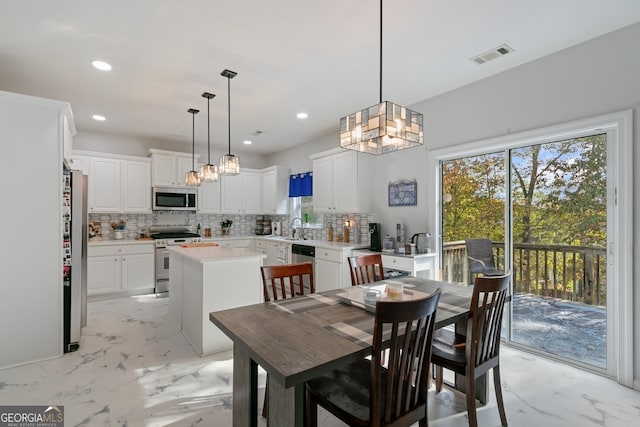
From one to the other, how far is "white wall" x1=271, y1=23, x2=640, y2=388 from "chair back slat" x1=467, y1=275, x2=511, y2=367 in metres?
1.43

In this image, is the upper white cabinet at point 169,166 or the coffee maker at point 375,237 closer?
the coffee maker at point 375,237

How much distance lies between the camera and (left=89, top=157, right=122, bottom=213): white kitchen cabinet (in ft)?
16.4

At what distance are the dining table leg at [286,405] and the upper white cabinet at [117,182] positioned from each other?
506cm

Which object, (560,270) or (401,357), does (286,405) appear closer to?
(401,357)

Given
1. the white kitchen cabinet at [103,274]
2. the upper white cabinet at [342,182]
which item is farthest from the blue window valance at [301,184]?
the white kitchen cabinet at [103,274]

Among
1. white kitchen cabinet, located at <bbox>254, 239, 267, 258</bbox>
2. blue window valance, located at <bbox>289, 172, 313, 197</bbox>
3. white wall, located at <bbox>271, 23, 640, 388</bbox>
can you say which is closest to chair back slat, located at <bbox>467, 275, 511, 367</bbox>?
white wall, located at <bbox>271, 23, 640, 388</bbox>

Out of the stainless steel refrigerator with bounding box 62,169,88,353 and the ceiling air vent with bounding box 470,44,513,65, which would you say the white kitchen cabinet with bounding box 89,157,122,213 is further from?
the ceiling air vent with bounding box 470,44,513,65

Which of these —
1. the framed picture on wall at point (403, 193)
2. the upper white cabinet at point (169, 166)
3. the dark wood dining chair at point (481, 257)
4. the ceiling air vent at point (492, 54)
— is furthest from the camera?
the upper white cabinet at point (169, 166)

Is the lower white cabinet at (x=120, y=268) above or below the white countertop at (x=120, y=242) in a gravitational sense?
below

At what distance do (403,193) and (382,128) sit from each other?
8.68 ft

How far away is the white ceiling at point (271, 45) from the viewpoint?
2148 millimetres

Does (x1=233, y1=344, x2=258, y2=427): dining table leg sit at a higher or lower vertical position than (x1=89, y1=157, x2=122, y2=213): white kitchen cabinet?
lower

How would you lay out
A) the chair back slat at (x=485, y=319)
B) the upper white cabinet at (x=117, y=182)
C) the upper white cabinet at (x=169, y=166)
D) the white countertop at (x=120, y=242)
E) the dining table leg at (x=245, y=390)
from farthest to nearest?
the upper white cabinet at (x=169, y=166) → the upper white cabinet at (x=117, y=182) → the white countertop at (x=120, y=242) → the chair back slat at (x=485, y=319) → the dining table leg at (x=245, y=390)

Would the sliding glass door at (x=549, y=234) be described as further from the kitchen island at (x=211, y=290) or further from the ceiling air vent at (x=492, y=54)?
the kitchen island at (x=211, y=290)
